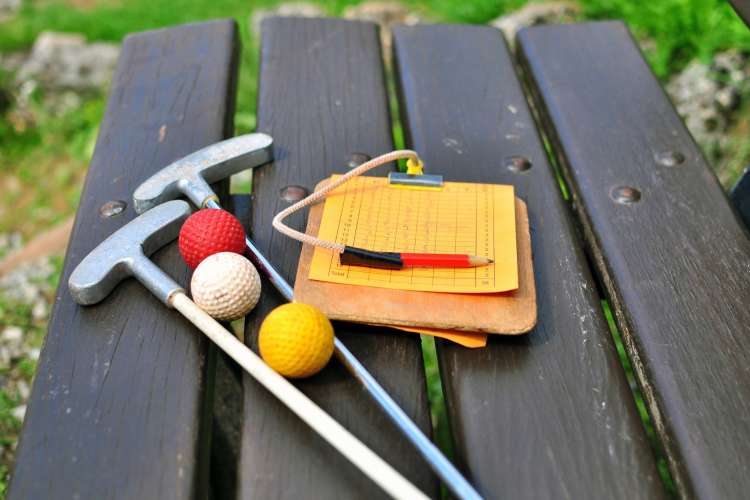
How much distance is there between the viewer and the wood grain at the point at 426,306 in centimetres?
112

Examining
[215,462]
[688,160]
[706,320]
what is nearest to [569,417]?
[706,320]

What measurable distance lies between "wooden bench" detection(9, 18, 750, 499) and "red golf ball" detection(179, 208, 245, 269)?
0.07 m

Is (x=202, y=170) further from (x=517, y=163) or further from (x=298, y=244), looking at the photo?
(x=517, y=163)

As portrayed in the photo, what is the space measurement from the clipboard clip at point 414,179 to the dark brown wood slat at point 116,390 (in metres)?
0.41

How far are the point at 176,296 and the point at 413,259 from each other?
37cm

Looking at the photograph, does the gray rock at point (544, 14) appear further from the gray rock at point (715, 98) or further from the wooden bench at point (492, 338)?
the wooden bench at point (492, 338)

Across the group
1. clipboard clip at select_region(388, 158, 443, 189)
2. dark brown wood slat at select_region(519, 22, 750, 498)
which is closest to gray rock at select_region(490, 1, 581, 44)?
dark brown wood slat at select_region(519, 22, 750, 498)

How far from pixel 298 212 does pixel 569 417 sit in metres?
0.61

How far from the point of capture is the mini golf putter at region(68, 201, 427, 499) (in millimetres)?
930

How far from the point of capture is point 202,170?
1.43 meters

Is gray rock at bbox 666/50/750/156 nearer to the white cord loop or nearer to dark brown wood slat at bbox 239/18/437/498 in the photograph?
dark brown wood slat at bbox 239/18/437/498

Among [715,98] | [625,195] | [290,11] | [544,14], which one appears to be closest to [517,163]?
[625,195]

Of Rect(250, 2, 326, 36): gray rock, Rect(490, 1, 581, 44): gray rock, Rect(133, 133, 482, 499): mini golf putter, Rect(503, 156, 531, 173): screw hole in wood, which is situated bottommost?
Rect(250, 2, 326, 36): gray rock

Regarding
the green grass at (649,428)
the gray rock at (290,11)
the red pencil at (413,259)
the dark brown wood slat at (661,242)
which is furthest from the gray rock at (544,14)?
the red pencil at (413,259)
